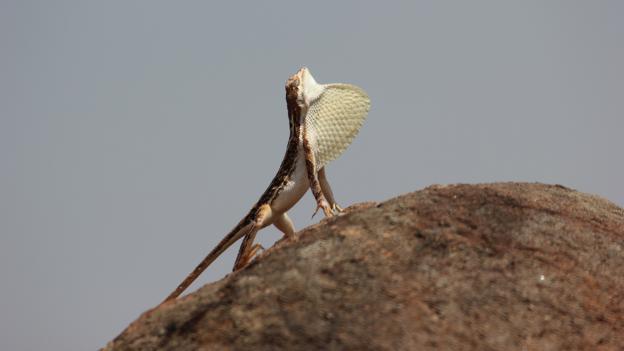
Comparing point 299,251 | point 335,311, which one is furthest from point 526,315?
point 299,251

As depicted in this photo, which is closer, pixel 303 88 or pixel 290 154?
pixel 290 154

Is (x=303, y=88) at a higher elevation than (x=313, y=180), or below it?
higher

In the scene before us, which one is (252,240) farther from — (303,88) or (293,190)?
(303,88)

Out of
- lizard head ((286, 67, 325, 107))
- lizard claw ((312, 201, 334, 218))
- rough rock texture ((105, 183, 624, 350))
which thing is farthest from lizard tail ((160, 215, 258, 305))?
rough rock texture ((105, 183, 624, 350))

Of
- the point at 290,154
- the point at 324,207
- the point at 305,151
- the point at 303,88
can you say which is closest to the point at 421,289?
the point at 324,207

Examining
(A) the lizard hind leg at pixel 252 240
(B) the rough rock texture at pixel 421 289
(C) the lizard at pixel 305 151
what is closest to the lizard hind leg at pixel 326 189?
(C) the lizard at pixel 305 151

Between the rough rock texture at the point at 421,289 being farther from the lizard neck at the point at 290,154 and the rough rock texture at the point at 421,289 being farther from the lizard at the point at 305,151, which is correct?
the lizard neck at the point at 290,154
